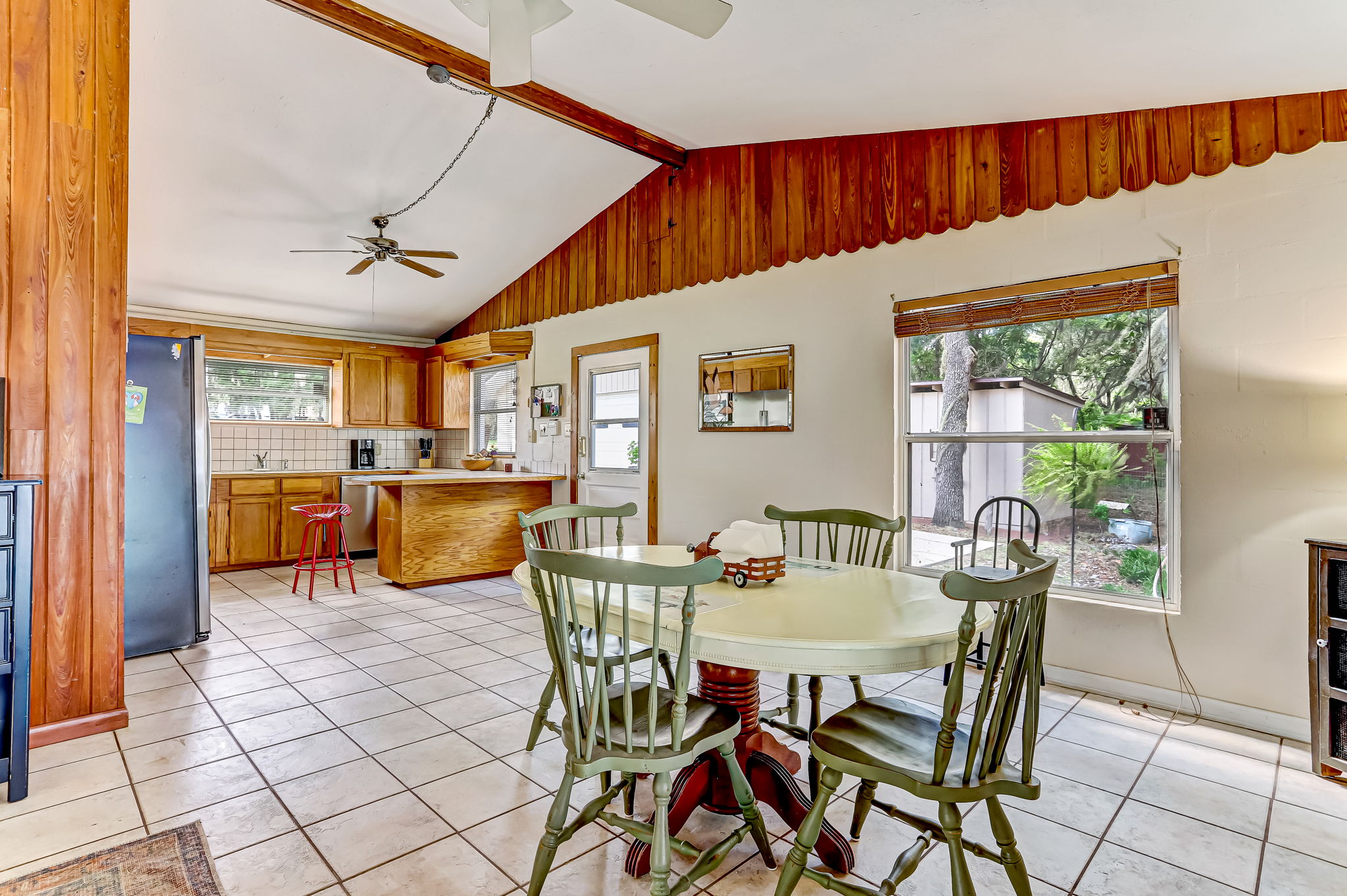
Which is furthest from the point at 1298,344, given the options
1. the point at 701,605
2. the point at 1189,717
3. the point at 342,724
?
the point at 342,724

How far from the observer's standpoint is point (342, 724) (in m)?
2.79

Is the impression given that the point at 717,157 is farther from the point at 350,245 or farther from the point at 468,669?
the point at 468,669

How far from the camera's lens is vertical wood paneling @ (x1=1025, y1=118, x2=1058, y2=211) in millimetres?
3238

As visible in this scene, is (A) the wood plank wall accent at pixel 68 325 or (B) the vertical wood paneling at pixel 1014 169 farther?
(B) the vertical wood paneling at pixel 1014 169

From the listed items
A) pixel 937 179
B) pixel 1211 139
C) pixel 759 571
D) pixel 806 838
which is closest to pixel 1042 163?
pixel 937 179

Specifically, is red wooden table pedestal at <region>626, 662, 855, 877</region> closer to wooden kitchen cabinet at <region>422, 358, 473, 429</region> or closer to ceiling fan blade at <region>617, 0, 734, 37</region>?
ceiling fan blade at <region>617, 0, 734, 37</region>

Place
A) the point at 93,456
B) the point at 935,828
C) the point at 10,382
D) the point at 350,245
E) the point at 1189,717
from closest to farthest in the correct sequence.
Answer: the point at 935,828 < the point at 10,382 < the point at 93,456 < the point at 1189,717 < the point at 350,245

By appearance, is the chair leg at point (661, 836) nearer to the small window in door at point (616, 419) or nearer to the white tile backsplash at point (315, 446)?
the small window in door at point (616, 419)

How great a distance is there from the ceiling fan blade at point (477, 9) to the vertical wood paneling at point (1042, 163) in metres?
2.53

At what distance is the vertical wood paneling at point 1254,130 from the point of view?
271 centimetres

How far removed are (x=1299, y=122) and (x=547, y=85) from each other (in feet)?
11.3

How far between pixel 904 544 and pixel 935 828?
224 cm

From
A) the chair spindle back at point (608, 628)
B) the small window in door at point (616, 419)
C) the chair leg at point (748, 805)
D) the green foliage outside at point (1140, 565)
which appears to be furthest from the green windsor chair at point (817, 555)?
the small window in door at point (616, 419)

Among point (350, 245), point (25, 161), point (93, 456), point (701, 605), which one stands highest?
point (350, 245)
